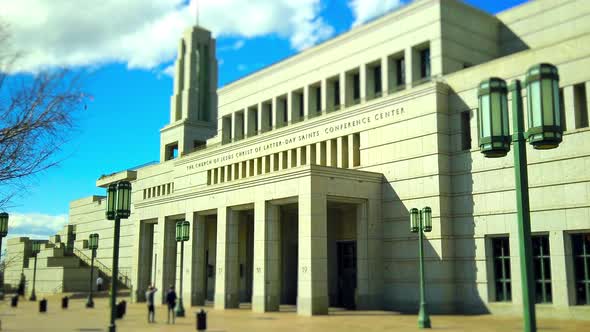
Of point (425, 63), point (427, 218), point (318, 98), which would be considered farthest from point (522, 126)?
point (318, 98)

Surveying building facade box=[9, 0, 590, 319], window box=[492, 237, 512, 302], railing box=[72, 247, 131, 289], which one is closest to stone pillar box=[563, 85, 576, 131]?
building facade box=[9, 0, 590, 319]

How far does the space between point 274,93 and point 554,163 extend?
1012 inches

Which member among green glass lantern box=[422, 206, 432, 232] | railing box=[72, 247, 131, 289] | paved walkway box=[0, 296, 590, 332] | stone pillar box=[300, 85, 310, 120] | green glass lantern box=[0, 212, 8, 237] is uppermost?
stone pillar box=[300, 85, 310, 120]

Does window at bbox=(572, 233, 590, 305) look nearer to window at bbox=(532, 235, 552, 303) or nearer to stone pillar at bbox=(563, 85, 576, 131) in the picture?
window at bbox=(532, 235, 552, 303)

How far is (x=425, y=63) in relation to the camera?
133 feet

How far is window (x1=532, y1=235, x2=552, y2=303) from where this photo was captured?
30.6m

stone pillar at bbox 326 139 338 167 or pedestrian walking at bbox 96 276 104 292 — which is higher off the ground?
stone pillar at bbox 326 139 338 167

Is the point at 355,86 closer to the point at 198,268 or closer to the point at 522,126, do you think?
the point at 198,268

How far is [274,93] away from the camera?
167ft

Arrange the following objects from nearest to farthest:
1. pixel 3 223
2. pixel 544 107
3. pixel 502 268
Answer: pixel 544 107
pixel 3 223
pixel 502 268

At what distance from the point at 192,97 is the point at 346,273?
38.9m

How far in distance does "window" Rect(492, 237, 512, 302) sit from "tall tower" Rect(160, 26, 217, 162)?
142ft

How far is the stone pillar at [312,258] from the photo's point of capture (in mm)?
33344

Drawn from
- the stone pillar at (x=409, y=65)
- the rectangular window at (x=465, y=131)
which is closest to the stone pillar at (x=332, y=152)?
the stone pillar at (x=409, y=65)
